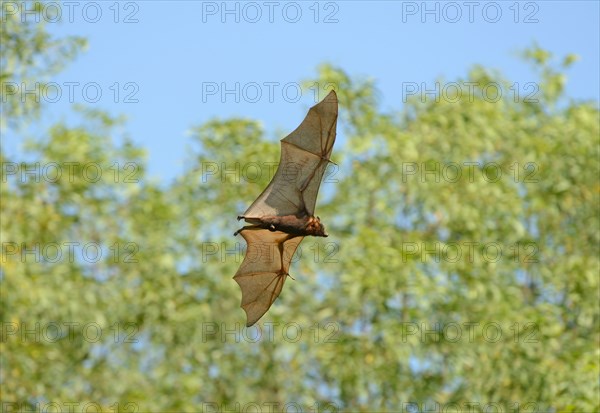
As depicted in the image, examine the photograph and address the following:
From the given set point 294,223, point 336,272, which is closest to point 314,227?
point 294,223

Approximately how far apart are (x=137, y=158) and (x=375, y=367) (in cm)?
515

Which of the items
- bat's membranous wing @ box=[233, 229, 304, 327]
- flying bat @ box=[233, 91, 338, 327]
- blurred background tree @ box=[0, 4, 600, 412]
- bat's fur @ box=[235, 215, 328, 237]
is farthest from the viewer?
blurred background tree @ box=[0, 4, 600, 412]

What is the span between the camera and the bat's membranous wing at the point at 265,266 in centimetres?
1048


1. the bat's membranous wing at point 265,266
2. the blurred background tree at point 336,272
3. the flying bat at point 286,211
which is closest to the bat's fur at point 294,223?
the flying bat at point 286,211

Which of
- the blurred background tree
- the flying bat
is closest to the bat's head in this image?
the flying bat

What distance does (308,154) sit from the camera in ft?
32.2

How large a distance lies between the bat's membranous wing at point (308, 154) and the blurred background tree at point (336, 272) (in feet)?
28.7

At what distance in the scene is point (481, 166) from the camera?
22.0 metres

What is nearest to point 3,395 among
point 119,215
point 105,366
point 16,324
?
point 16,324

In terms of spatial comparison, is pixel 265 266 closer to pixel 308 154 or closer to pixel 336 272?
pixel 308 154

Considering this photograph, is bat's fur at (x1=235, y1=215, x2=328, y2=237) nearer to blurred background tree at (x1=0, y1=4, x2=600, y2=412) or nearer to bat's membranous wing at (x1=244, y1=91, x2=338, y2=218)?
bat's membranous wing at (x1=244, y1=91, x2=338, y2=218)

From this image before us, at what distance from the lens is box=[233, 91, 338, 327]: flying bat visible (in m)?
8.99

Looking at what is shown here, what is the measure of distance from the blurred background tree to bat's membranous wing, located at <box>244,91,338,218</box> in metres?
8.73

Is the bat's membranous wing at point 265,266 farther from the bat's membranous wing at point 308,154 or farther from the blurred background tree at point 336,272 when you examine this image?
the blurred background tree at point 336,272
